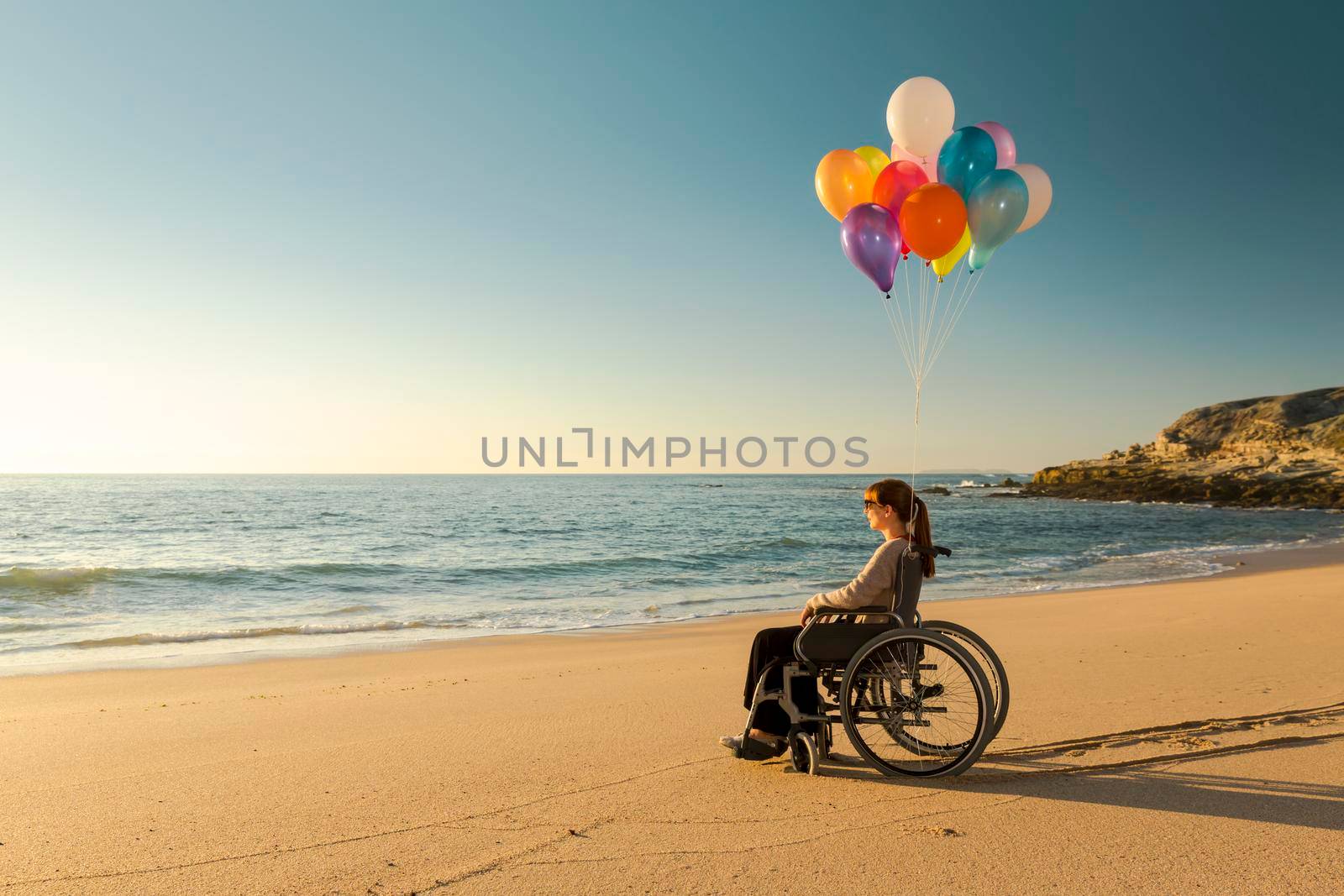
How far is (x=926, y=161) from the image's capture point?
7535 mm

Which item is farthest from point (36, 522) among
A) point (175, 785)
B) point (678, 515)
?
point (175, 785)

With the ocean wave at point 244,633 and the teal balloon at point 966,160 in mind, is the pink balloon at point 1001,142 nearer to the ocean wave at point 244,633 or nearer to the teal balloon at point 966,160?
the teal balloon at point 966,160

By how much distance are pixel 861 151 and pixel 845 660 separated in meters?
5.65

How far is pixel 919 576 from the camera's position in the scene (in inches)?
157

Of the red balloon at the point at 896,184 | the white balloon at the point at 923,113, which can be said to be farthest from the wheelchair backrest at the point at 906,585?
the white balloon at the point at 923,113

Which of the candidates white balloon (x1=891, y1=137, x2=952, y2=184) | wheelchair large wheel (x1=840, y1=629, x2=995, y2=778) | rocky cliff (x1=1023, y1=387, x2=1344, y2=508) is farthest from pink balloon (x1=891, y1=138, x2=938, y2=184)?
rocky cliff (x1=1023, y1=387, x2=1344, y2=508)

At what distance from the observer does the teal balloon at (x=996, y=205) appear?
6.68m

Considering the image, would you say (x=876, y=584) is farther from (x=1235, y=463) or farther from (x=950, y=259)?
(x=1235, y=463)

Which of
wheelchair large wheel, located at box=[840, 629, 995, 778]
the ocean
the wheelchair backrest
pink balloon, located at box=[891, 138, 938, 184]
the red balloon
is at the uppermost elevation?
pink balloon, located at box=[891, 138, 938, 184]

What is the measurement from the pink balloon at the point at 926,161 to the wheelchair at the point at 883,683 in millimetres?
4748

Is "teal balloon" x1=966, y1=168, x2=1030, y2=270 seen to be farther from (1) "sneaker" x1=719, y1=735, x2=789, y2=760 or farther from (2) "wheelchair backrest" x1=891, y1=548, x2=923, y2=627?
(1) "sneaker" x1=719, y1=735, x2=789, y2=760

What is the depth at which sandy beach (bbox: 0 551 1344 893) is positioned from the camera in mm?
2842

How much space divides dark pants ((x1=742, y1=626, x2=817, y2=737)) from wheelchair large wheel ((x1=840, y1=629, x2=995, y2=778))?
220 mm

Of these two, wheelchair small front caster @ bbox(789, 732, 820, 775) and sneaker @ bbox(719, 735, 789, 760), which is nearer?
wheelchair small front caster @ bbox(789, 732, 820, 775)
